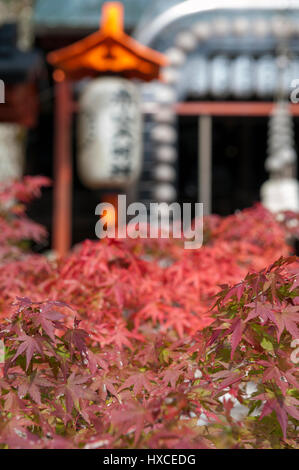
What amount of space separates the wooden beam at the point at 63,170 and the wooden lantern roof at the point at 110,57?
1.15 metres

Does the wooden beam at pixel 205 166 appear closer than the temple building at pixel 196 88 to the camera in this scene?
No

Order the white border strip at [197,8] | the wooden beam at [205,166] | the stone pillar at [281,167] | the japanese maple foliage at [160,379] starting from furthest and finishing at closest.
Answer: the wooden beam at [205,166], the white border strip at [197,8], the stone pillar at [281,167], the japanese maple foliage at [160,379]

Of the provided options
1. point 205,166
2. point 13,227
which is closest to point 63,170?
point 205,166

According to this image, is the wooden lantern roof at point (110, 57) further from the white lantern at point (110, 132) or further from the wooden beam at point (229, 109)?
the wooden beam at point (229, 109)

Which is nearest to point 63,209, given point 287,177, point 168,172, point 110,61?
point 168,172

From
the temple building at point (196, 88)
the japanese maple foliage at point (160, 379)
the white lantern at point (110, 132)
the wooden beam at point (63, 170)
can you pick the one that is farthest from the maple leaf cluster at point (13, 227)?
the wooden beam at point (63, 170)

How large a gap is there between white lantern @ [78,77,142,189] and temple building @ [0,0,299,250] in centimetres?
2

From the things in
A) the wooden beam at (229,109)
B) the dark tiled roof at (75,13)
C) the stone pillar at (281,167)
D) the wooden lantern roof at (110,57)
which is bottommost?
the stone pillar at (281,167)

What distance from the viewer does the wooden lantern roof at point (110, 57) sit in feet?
19.0

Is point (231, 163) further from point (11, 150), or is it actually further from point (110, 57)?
point (11, 150)

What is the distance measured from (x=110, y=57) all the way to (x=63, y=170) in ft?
6.14

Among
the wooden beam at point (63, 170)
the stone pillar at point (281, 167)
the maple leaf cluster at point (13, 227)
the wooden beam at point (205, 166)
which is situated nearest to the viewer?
the maple leaf cluster at point (13, 227)

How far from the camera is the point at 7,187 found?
149 inches
